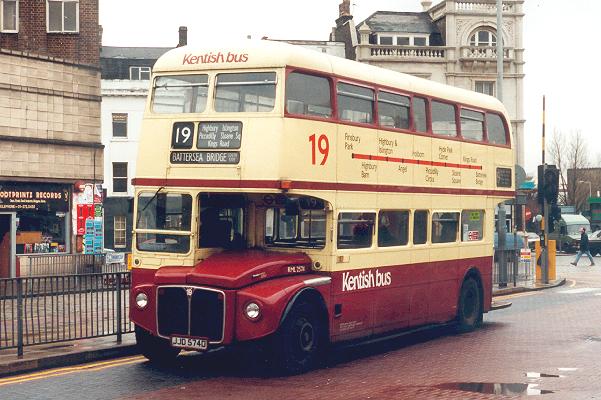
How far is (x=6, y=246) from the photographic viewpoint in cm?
2853

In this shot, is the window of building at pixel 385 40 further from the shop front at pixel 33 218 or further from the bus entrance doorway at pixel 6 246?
the bus entrance doorway at pixel 6 246

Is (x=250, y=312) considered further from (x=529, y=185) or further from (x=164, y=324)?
(x=529, y=185)

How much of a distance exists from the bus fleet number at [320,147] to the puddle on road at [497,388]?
3.35 m

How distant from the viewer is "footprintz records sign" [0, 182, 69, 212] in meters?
28.3

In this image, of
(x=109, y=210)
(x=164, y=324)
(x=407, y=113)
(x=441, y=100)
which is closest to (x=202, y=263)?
(x=164, y=324)

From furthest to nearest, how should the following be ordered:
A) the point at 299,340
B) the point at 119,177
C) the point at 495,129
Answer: the point at 119,177, the point at 495,129, the point at 299,340

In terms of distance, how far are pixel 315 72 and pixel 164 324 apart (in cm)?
382

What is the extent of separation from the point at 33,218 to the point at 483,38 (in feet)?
126

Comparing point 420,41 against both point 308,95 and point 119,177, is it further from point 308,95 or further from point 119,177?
point 308,95

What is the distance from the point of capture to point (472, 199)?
17.5 meters

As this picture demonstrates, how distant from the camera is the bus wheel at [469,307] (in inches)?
682

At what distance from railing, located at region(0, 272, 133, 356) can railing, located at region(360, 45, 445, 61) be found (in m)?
46.1

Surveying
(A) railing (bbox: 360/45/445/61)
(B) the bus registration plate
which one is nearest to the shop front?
(B) the bus registration plate

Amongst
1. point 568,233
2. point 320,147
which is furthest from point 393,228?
point 568,233
